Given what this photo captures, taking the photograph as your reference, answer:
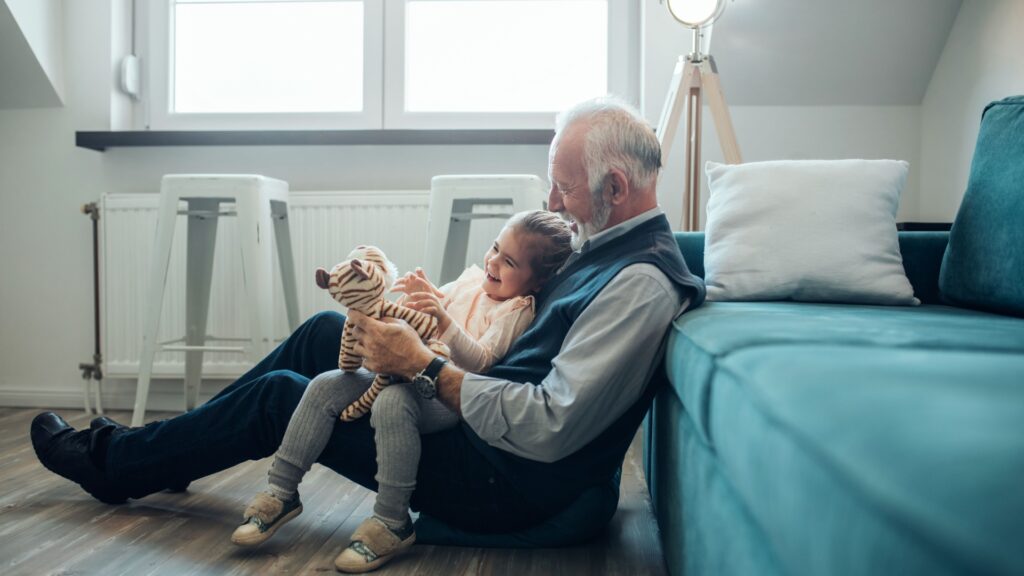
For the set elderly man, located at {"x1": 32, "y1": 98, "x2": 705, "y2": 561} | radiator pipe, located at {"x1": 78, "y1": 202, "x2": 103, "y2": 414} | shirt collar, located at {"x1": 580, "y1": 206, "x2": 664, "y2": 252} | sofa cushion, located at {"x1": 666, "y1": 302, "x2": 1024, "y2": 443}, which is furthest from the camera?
radiator pipe, located at {"x1": 78, "y1": 202, "x2": 103, "y2": 414}

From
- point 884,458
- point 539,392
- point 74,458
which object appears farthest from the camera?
point 74,458

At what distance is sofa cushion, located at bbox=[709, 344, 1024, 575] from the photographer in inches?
14.0

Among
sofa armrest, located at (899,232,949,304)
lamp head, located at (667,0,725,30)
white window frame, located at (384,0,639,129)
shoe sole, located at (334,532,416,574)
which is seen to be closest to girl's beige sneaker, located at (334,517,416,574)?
shoe sole, located at (334,532,416,574)

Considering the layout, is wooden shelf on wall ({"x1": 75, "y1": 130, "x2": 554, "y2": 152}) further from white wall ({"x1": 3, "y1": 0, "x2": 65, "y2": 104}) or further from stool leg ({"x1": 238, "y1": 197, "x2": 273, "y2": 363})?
stool leg ({"x1": 238, "y1": 197, "x2": 273, "y2": 363})

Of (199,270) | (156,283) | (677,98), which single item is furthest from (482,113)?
(156,283)

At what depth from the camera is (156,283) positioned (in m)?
2.53

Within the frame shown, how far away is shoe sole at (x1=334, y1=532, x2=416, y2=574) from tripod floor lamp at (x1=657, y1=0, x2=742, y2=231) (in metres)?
1.40

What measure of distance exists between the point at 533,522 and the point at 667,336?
0.49m

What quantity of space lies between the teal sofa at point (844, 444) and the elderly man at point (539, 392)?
10cm

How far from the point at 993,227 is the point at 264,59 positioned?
2748 millimetres

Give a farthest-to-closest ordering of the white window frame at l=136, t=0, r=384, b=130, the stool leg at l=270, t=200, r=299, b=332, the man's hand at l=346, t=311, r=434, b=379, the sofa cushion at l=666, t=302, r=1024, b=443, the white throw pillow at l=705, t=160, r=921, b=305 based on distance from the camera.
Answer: the white window frame at l=136, t=0, r=384, b=130
the stool leg at l=270, t=200, r=299, b=332
the white throw pillow at l=705, t=160, r=921, b=305
the man's hand at l=346, t=311, r=434, b=379
the sofa cushion at l=666, t=302, r=1024, b=443

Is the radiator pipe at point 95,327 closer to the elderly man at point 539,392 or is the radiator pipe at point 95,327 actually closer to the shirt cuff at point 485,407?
the elderly man at point 539,392

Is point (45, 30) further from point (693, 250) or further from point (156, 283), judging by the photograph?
point (693, 250)

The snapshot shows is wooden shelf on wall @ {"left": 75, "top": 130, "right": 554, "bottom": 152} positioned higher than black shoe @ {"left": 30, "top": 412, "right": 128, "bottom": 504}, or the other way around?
wooden shelf on wall @ {"left": 75, "top": 130, "right": 554, "bottom": 152}
